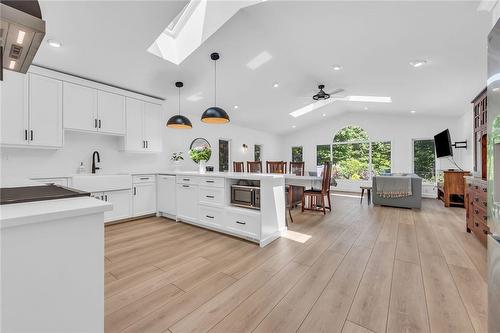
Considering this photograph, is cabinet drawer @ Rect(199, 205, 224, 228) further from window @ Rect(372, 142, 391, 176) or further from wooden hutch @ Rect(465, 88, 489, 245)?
window @ Rect(372, 142, 391, 176)

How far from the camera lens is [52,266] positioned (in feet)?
2.60

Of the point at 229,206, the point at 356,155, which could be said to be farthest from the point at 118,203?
the point at 356,155

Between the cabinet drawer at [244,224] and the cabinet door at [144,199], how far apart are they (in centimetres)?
194

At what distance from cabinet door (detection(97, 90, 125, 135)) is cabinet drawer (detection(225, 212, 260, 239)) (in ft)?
8.46

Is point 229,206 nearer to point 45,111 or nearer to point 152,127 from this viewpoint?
point 152,127

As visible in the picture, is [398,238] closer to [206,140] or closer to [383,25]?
[383,25]

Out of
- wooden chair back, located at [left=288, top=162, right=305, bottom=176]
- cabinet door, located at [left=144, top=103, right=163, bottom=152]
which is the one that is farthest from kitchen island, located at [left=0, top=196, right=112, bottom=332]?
wooden chair back, located at [left=288, top=162, right=305, bottom=176]

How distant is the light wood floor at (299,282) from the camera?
150cm

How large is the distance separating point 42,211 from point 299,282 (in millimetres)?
1911

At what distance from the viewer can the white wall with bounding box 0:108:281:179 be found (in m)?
3.18

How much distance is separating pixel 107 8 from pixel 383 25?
10.4ft

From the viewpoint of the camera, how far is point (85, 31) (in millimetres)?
2641

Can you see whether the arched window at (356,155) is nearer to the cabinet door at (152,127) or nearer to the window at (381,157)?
the window at (381,157)

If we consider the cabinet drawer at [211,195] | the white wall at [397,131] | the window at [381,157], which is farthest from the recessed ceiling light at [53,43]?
the window at [381,157]
